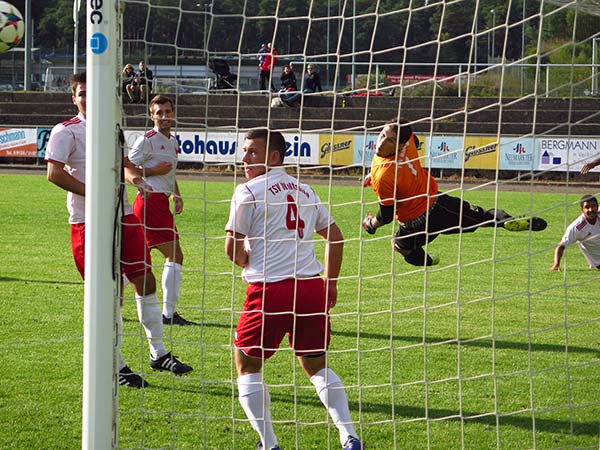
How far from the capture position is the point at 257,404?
467cm

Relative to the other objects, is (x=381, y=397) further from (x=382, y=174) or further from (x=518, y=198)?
(x=518, y=198)

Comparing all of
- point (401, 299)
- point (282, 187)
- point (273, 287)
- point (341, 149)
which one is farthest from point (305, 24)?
point (341, 149)

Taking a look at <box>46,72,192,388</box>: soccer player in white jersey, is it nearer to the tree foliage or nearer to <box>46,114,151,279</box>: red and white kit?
<box>46,114,151,279</box>: red and white kit

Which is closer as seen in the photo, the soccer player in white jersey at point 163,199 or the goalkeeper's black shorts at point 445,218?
the goalkeeper's black shorts at point 445,218

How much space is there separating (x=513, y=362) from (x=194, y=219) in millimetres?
9488

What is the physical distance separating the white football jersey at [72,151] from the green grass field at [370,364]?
38.4 inches

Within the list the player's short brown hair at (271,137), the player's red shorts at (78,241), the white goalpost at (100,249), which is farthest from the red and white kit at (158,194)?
the white goalpost at (100,249)

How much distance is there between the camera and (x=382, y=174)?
→ 8047mm

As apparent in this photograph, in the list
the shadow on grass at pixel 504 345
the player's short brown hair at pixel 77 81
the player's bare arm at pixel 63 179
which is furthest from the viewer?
the shadow on grass at pixel 504 345

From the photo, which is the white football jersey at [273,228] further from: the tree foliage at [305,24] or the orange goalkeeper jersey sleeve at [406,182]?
the orange goalkeeper jersey sleeve at [406,182]

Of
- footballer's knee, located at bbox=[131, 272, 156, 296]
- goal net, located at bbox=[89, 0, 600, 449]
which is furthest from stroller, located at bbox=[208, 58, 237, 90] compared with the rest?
footballer's knee, located at bbox=[131, 272, 156, 296]

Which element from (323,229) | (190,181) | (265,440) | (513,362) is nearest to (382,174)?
(513,362)

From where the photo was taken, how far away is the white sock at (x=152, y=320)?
20.5ft

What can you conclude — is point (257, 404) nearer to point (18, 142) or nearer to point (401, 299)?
point (401, 299)
